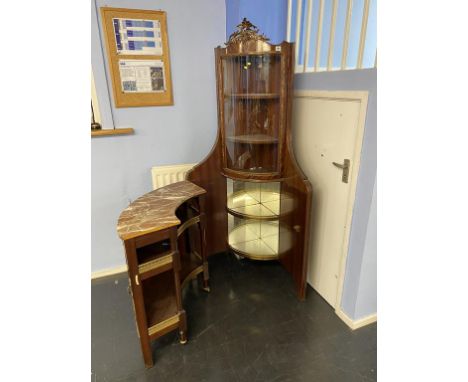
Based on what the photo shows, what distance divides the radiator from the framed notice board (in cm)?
47

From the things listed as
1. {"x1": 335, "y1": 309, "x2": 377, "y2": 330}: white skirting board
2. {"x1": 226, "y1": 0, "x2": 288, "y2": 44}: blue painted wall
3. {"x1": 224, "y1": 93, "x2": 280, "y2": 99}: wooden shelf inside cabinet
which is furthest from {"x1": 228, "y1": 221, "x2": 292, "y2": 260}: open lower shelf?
{"x1": 226, "y1": 0, "x2": 288, "y2": 44}: blue painted wall

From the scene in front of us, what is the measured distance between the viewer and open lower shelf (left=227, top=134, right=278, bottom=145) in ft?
6.27

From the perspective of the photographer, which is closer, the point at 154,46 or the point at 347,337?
the point at 347,337

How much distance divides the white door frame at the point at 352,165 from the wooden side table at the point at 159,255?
34.9 inches

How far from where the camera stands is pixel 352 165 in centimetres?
157

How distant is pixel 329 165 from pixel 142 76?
139cm

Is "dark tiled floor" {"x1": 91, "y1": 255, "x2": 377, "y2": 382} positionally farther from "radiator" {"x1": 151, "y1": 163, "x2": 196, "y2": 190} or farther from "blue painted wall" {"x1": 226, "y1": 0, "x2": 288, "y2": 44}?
"blue painted wall" {"x1": 226, "y1": 0, "x2": 288, "y2": 44}

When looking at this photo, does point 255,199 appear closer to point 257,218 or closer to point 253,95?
point 257,218

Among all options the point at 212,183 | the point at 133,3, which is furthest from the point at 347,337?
the point at 133,3

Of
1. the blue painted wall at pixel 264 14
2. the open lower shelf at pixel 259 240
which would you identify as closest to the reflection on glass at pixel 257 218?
the open lower shelf at pixel 259 240

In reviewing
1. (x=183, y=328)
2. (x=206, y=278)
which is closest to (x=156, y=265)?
(x=183, y=328)
